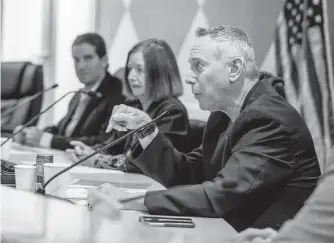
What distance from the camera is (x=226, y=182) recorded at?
143cm

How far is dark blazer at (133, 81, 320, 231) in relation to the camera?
1438 millimetres

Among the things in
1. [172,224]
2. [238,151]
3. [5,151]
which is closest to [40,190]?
[172,224]

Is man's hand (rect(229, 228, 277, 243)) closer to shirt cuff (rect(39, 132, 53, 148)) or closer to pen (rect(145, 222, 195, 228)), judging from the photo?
pen (rect(145, 222, 195, 228))

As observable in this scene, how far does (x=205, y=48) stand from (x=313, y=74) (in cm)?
163

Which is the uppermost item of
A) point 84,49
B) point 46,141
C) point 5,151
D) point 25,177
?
point 84,49

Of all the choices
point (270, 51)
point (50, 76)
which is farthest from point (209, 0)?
point (50, 76)

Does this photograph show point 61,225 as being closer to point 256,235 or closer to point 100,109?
point 256,235

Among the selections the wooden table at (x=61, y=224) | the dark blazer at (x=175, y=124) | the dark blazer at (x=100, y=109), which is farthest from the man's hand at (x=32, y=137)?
the wooden table at (x=61, y=224)

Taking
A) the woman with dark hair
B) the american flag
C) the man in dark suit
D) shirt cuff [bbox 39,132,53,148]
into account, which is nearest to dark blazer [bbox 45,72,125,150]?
the man in dark suit

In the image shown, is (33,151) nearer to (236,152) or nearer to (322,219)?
(236,152)

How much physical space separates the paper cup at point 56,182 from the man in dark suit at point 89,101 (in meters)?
1.38

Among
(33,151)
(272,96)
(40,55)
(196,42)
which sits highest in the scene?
(196,42)

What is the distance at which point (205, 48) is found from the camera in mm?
1735

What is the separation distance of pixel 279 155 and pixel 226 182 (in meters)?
0.19
